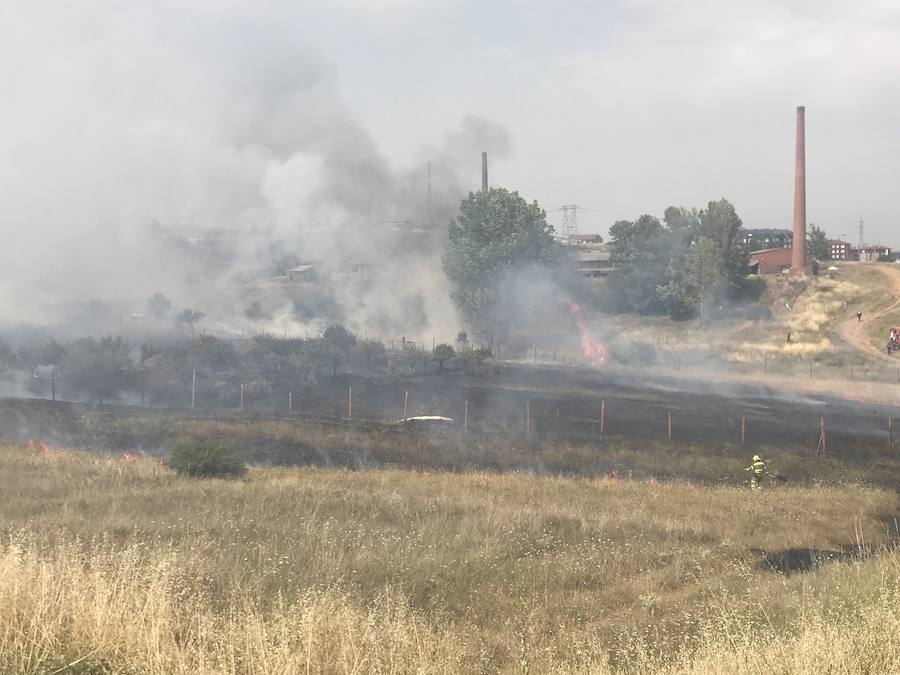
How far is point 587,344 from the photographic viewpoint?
60750 millimetres

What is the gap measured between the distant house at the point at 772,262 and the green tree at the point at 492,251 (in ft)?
82.3

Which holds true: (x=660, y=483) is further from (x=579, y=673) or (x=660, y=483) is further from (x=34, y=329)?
(x=34, y=329)

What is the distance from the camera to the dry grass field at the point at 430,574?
6371mm

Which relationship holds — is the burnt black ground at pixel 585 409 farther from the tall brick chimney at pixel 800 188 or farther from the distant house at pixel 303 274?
the distant house at pixel 303 274

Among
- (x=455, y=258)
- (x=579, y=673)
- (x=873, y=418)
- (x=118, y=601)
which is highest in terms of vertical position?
(x=455, y=258)

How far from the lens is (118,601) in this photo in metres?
6.85

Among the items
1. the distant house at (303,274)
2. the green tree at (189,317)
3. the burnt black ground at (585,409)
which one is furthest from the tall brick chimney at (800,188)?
the green tree at (189,317)

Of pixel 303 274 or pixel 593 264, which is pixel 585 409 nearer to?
pixel 303 274

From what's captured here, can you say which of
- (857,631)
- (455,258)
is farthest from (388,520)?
(455,258)

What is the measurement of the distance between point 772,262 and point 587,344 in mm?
29502

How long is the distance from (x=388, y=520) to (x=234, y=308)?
57.2m

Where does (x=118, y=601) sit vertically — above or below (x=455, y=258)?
below

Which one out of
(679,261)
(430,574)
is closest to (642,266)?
(679,261)

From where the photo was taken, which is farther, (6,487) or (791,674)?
(6,487)
